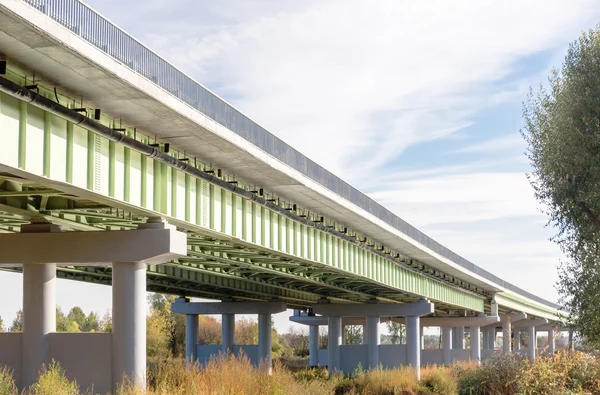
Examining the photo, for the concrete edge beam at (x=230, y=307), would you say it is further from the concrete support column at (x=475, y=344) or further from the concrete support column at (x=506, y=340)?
the concrete support column at (x=475, y=344)

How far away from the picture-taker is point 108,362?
20.0 m

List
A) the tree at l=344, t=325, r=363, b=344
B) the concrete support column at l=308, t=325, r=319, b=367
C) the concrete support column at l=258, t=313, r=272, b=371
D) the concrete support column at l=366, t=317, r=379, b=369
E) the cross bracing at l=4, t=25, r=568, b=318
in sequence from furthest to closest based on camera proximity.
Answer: the tree at l=344, t=325, r=363, b=344 → the concrete support column at l=308, t=325, r=319, b=367 → the concrete support column at l=258, t=313, r=272, b=371 → the concrete support column at l=366, t=317, r=379, b=369 → the cross bracing at l=4, t=25, r=568, b=318

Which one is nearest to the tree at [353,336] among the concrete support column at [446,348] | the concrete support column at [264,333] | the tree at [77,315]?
the concrete support column at [446,348]

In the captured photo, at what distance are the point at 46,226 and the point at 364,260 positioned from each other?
1888 cm

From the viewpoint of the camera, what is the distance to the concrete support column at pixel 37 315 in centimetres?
2094

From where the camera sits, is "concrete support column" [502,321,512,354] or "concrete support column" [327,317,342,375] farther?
"concrete support column" [327,317,342,375]

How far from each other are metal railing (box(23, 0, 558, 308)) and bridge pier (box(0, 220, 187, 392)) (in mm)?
2885

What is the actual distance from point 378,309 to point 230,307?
444 inches

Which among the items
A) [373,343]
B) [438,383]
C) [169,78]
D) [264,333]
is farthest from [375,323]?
[169,78]

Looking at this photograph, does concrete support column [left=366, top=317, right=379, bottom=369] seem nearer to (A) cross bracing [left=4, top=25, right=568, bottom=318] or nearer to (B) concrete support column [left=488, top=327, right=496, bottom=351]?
(A) cross bracing [left=4, top=25, right=568, bottom=318]

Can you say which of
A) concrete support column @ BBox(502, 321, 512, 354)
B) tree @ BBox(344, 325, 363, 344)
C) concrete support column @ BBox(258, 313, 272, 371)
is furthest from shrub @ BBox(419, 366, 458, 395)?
tree @ BBox(344, 325, 363, 344)

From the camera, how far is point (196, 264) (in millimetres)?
38594

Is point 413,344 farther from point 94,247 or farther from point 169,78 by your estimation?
point 169,78

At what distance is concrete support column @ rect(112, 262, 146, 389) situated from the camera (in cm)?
1981
